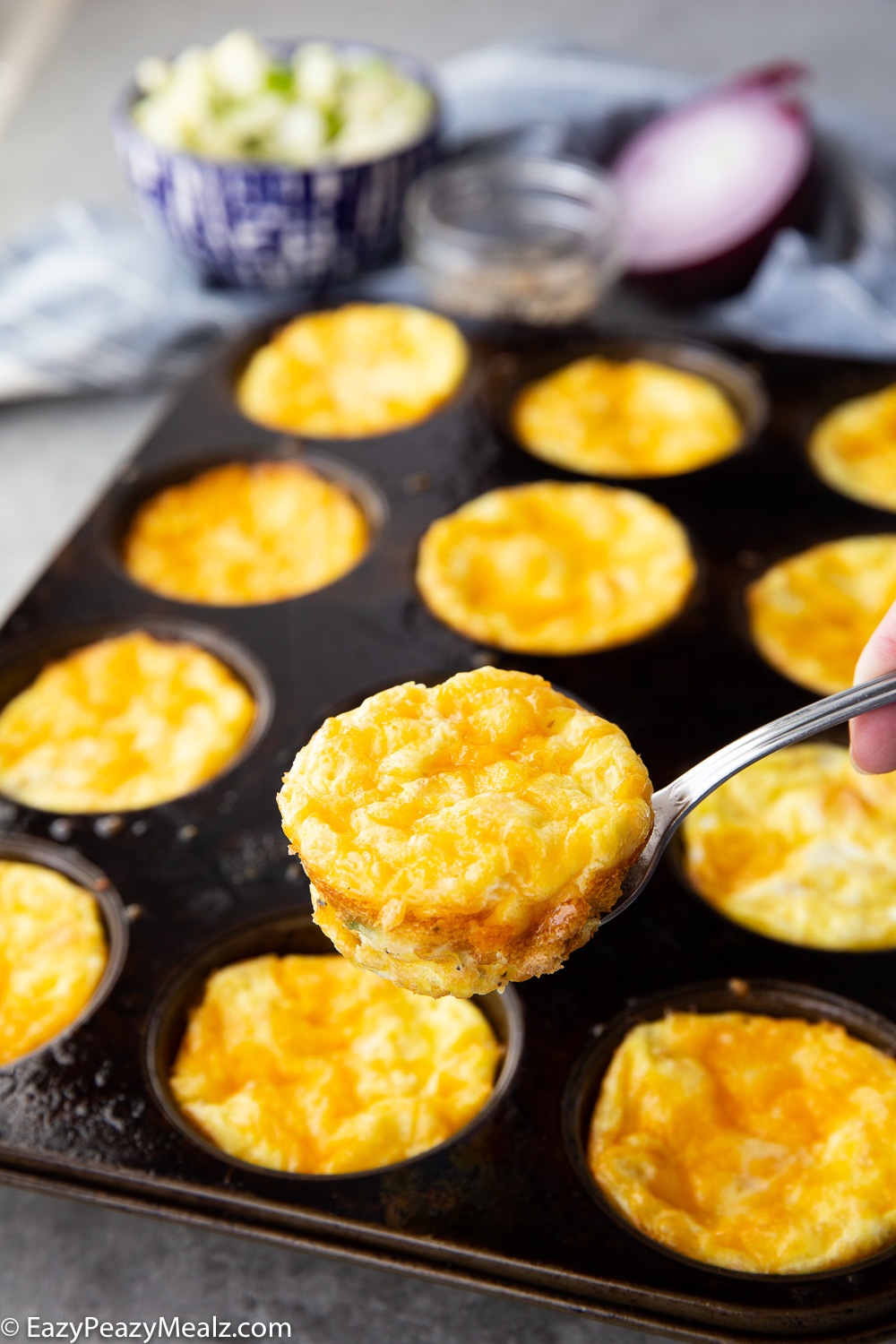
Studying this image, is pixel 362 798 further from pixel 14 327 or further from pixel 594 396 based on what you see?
pixel 14 327

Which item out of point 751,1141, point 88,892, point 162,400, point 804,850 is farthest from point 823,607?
point 162,400

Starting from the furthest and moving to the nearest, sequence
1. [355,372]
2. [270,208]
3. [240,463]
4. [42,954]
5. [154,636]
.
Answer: [270,208]
[355,372]
[240,463]
[154,636]
[42,954]

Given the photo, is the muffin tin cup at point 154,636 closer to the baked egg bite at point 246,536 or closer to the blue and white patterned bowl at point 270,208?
the baked egg bite at point 246,536

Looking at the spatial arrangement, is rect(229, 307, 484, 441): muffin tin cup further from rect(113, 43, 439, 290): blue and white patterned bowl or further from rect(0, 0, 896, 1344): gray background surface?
rect(0, 0, 896, 1344): gray background surface

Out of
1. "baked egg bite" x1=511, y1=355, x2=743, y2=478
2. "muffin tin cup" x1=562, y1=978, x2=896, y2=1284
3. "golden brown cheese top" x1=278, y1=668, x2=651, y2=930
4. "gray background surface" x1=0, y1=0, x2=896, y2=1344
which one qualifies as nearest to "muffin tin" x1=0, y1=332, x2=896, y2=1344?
"muffin tin cup" x1=562, y1=978, x2=896, y2=1284

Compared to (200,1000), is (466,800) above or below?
above

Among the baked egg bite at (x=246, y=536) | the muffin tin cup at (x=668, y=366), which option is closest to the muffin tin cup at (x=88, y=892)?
the baked egg bite at (x=246, y=536)

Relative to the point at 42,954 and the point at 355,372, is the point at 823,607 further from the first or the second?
the point at 42,954
